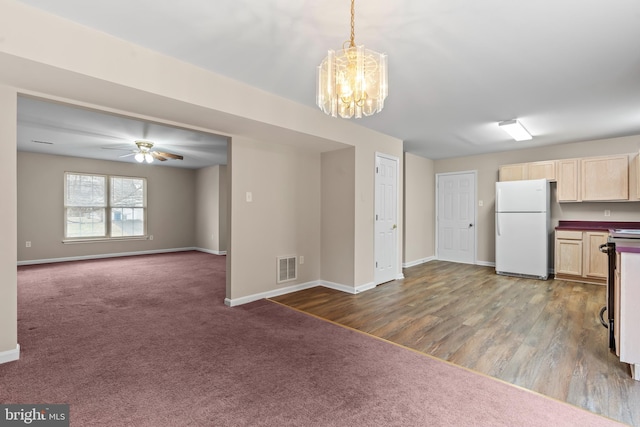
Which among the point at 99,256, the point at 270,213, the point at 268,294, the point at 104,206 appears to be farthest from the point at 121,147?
the point at 268,294

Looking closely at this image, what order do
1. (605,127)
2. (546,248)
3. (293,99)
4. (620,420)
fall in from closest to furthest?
(620,420) → (293,99) → (605,127) → (546,248)

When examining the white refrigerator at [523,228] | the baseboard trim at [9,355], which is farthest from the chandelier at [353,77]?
the white refrigerator at [523,228]

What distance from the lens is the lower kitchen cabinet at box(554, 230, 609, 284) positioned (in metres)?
4.87

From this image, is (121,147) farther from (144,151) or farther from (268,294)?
(268,294)

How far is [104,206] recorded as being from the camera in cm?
756

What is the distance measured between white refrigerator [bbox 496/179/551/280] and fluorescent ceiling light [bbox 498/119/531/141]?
99 cm

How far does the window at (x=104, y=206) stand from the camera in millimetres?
7125

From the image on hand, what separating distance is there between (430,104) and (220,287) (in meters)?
3.92

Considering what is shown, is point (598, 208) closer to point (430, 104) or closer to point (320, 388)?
point (430, 104)

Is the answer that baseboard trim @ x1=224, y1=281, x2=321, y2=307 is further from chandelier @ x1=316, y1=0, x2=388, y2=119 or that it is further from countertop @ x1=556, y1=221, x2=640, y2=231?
countertop @ x1=556, y1=221, x2=640, y2=231

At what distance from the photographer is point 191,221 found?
358 inches

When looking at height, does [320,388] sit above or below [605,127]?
below

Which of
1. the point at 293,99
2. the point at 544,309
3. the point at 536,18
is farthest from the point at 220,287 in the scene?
the point at 536,18

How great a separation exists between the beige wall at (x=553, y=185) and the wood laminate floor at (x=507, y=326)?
129 cm
